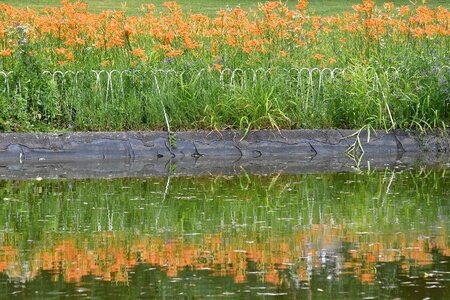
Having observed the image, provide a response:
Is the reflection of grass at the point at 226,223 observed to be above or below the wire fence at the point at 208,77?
below

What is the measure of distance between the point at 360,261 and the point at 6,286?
7.60ft

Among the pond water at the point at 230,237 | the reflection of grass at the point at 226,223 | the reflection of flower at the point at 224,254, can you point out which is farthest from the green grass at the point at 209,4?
the reflection of flower at the point at 224,254

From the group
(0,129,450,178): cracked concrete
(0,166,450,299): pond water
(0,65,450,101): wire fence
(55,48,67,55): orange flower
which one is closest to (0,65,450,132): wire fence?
(0,65,450,101): wire fence

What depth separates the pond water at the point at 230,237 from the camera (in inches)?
295

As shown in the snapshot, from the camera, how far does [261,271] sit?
26.1 feet

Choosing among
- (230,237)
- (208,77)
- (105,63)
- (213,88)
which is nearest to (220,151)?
(213,88)

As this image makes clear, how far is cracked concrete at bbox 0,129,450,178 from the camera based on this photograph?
13859 mm

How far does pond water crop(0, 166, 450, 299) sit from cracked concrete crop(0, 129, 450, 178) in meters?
1.10

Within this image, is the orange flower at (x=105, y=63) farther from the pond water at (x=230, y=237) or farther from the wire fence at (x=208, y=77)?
the pond water at (x=230, y=237)

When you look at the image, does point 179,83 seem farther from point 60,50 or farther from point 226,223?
point 226,223

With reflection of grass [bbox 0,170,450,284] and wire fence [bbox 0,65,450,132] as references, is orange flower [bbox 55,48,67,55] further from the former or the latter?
reflection of grass [bbox 0,170,450,284]

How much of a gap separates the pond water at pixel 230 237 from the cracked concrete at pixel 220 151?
43.1 inches

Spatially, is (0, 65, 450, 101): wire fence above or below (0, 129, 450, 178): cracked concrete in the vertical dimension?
above

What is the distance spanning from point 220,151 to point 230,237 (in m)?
5.28
